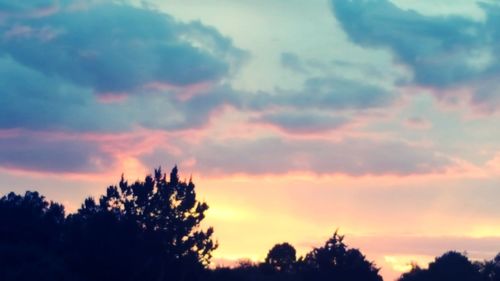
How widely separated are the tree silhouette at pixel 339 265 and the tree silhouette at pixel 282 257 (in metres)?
42.5

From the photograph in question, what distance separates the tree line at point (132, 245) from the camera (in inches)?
2798

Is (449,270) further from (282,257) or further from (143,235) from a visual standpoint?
(143,235)

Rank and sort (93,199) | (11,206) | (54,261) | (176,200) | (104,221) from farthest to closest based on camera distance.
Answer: (11,206), (93,199), (176,200), (104,221), (54,261)

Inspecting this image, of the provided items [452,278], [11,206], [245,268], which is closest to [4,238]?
[11,206]

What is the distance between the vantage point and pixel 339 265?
8000 cm

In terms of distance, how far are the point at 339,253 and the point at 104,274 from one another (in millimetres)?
26734

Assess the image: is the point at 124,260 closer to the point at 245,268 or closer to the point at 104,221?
the point at 104,221

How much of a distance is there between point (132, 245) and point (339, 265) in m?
23.3

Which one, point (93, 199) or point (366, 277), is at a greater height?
point (93, 199)

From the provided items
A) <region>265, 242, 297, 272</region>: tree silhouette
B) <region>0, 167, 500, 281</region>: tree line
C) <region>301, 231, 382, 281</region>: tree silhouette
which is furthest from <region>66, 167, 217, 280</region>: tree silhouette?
<region>265, 242, 297, 272</region>: tree silhouette

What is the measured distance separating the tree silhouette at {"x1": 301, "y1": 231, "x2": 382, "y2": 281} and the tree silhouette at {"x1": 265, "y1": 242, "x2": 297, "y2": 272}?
42.5m

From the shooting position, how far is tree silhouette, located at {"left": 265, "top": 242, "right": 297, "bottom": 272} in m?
125

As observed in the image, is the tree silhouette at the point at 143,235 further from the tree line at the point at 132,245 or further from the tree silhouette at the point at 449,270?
the tree silhouette at the point at 449,270

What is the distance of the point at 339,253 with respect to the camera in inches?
3189
